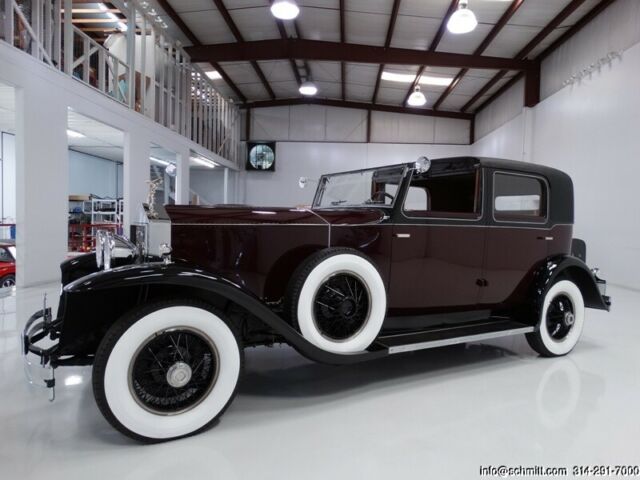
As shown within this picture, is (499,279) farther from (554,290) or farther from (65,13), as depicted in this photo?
(65,13)

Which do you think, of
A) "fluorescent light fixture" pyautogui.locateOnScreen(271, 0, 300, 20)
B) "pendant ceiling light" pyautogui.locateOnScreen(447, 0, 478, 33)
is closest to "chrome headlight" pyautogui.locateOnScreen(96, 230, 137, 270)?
"fluorescent light fixture" pyautogui.locateOnScreen(271, 0, 300, 20)

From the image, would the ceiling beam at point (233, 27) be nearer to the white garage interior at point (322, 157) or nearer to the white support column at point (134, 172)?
the white garage interior at point (322, 157)

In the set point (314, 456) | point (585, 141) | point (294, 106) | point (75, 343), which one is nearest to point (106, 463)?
point (75, 343)

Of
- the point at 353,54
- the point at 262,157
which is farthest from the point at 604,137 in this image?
the point at 262,157

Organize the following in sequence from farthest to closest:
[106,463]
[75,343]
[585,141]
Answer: [585,141] → [75,343] → [106,463]

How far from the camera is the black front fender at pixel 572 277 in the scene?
3297 mm

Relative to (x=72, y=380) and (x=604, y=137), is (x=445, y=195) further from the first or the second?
(x=604, y=137)

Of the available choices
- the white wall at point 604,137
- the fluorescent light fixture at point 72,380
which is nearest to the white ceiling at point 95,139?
the fluorescent light fixture at point 72,380

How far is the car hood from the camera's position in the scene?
2.48 m

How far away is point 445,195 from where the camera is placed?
11.7ft

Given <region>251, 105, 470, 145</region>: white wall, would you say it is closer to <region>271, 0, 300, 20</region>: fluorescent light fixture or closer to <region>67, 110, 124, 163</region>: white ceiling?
<region>67, 110, 124, 163</region>: white ceiling

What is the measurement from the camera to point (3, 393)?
2.45m

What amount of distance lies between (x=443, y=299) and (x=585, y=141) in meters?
7.46

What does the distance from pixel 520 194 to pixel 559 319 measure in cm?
107
